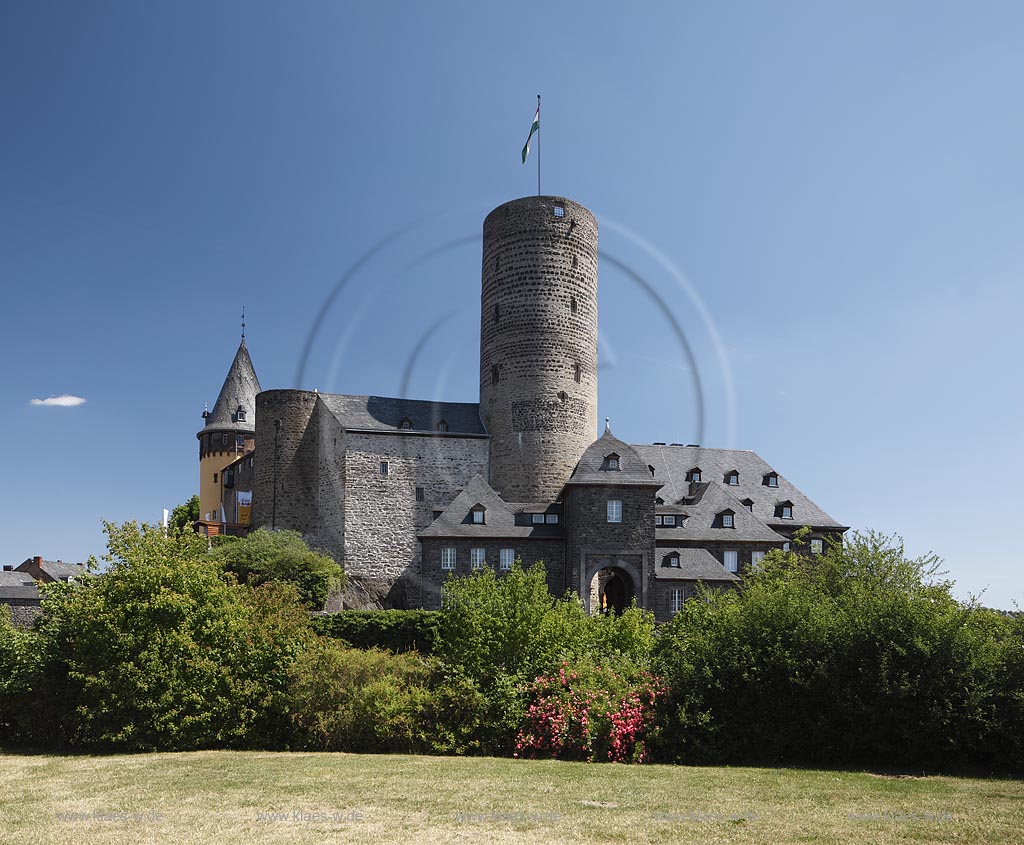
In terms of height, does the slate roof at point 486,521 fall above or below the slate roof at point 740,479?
below

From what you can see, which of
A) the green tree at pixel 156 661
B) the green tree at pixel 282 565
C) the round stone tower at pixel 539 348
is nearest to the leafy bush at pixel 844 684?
the green tree at pixel 156 661

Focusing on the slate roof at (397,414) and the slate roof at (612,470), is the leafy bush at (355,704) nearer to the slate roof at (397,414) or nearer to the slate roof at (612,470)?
the slate roof at (612,470)

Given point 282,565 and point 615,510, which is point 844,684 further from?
point 282,565

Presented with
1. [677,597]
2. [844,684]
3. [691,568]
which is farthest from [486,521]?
[844,684]

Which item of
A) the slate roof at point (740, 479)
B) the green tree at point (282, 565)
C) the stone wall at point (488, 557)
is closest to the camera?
the green tree at point (282, 565)

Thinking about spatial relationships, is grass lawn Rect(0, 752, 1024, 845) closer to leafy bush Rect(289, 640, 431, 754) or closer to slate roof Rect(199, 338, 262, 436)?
leafy bush Rect(289, 640, 431, 754)

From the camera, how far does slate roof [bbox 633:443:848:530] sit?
5316 centimetres

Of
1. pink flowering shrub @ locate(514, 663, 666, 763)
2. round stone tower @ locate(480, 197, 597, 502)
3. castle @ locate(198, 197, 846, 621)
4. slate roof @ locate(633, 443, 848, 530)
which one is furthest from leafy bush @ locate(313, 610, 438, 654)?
pink flowering shrub @ locate(514, 663, 666, 763)

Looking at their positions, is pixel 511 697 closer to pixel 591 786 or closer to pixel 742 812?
pixel 591 786

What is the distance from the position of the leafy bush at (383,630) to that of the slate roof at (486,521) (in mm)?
5641

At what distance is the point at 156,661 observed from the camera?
19.0 metres

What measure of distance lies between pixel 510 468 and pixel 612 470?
29.3 feet

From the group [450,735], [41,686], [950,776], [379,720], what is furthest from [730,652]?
[41,686]

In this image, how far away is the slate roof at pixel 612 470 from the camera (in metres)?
44.0
